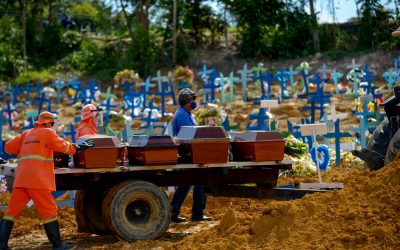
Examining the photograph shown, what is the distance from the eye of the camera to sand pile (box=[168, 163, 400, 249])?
8.01 metres

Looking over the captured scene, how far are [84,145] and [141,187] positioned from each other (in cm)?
88

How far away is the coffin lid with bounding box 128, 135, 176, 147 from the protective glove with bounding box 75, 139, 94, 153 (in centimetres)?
59

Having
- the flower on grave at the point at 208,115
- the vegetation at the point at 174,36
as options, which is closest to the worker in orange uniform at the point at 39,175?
the flower on grave at the point at 208,115

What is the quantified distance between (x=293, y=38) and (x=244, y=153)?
87.1 feet

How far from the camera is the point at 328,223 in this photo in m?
8.39

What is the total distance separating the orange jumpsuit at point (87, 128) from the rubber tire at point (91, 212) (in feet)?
2.42

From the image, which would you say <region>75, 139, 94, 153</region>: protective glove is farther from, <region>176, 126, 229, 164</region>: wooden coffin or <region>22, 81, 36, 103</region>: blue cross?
<region>22, 81, 36, 103</region>: blue cross

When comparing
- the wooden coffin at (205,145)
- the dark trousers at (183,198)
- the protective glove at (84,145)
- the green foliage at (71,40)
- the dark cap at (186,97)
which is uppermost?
the green foliage at (71,40)

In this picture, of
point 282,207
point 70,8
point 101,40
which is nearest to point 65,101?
point 101,40

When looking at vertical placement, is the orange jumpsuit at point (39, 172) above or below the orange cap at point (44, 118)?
below

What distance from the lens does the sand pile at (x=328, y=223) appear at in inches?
315

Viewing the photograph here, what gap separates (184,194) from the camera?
12016 mm

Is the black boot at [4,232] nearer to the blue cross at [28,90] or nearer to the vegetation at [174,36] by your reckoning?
the blue cross at [28,90]

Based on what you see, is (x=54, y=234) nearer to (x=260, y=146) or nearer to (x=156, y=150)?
(x=156, y=150)
